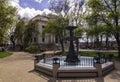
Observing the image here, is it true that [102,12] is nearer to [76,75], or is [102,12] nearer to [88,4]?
[88,4]

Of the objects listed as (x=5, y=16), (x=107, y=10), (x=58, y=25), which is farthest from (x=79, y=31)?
(x=5, y=16)

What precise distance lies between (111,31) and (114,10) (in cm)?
365

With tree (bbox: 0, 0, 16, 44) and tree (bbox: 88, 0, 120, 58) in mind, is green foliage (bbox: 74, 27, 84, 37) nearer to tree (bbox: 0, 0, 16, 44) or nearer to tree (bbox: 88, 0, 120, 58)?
tree (bbox: 88, 0, 120, 58)

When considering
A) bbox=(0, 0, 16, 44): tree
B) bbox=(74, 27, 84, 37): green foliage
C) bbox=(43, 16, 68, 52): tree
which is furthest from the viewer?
bbox=(43, 16, 68, 52): tree

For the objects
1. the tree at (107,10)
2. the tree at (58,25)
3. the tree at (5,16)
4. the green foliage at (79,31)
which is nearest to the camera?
the tree at (107,10)

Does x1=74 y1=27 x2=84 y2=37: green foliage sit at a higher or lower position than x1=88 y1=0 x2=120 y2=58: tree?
lower

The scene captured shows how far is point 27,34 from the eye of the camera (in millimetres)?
56000

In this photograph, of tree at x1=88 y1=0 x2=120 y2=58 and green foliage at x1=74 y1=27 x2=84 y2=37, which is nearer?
tree at x1=88 y1=0 x2=120 y2=58

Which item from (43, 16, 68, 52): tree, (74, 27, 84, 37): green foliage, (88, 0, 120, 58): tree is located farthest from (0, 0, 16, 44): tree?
(74, 27, 84, 37): green foliage

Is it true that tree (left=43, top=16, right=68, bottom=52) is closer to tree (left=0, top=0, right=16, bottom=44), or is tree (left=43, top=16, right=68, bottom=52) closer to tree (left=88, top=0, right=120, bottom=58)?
tree (left=0, top=0, right=16, bottom=44)

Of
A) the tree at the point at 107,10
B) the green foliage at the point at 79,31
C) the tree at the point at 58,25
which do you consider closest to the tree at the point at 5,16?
the tree at the point at 107,10

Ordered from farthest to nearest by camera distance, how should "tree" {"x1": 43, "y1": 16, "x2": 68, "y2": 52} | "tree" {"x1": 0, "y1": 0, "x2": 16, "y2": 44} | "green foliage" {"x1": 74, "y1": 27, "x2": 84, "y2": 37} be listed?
"tree" {"x1": 43, "y1": 16, "x2": 68, "y2": 52}, "green foliage" {"x1": 74, "y1": 27, "x2": 84, "y2": 37}, "tree" {"x1": 0, "y1": 0, "x2": 16, "y2": 44}

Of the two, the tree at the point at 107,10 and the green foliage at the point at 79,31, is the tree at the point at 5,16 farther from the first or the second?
the green foliage at the point at 79,31

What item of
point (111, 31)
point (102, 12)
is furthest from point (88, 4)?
point (111, 31)
